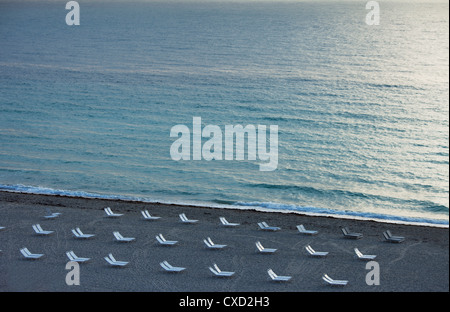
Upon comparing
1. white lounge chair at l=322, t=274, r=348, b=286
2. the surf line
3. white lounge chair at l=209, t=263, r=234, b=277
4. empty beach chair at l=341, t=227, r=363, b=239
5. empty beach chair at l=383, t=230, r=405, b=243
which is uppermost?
the surf line

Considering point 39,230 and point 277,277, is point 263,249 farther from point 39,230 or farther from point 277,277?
point 39,230

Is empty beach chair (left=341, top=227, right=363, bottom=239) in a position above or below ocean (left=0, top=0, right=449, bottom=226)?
below

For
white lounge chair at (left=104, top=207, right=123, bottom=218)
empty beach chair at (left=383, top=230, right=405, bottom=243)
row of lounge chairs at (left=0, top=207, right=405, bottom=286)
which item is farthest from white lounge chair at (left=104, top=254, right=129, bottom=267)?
empty beach chair at (left=383, top=230, right=405, bottom=243)

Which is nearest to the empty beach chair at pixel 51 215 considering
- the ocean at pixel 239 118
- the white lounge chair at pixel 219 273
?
the ocean at pixel 239 118

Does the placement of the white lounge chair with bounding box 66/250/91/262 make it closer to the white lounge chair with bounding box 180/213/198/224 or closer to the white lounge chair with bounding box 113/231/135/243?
the white lounge chair with bounding box 113/231/135/243

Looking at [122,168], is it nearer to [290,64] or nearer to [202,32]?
[290,64]

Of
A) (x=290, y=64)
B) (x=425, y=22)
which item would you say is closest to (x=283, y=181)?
(x=290, y=64)

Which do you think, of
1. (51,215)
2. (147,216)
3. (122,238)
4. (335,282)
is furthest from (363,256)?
(51,215)
